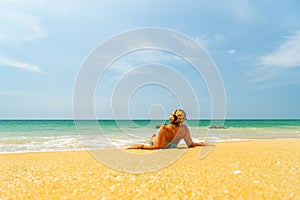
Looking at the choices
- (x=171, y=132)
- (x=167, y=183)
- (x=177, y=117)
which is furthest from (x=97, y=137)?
(x=167, y=183)

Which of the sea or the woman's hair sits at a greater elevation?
the woman's hair

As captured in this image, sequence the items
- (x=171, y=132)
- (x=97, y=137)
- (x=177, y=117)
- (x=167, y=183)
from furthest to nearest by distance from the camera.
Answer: (x=97, y=137) → (x=171, y=132) → (x=177, y=117) → (x=167, y=183)

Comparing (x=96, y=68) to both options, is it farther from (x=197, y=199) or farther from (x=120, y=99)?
(x=197, y=199)

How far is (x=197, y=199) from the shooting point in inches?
98.8

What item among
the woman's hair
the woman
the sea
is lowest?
the sea

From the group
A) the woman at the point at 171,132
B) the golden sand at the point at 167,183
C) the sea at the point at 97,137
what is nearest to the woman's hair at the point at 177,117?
the woman at the point at 171,132

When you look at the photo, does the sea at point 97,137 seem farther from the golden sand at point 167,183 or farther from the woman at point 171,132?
the golden sand at point 167,183

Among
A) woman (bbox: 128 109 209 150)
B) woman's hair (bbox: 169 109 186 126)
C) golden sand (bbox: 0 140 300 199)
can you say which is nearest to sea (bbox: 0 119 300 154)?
woman (bbox: 128 109 209 150)

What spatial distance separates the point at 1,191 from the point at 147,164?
2424 millimetres

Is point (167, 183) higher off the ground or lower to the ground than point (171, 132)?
lower

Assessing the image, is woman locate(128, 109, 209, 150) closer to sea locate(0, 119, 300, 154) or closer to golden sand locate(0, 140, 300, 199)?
golden sand locate(0, 140, 300, 199)

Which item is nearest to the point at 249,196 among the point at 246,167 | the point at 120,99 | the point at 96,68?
the point at 246,167

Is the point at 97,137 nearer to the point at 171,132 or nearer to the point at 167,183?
the point at 171,132

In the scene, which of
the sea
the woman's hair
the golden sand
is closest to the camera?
the golden sand
